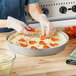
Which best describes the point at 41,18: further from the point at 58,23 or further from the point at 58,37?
the point at 58,23

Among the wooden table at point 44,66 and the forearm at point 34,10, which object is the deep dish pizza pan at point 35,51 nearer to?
the wooden table at point 44,66

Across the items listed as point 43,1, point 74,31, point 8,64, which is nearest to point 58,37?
point 74,31

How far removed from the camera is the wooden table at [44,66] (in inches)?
54.2

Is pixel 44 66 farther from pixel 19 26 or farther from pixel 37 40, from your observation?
pixel 19 26

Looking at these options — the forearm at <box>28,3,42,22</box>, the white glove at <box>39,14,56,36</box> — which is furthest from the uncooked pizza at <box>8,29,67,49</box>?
the forearm at <box>28,3,42,22</box>

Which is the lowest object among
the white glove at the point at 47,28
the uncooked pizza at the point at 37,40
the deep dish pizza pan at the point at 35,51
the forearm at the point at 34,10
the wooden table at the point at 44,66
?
the wooden table at the point at 44,66

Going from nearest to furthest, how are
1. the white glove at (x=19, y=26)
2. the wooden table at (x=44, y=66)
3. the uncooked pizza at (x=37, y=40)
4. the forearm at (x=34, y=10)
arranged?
the wooden table at (x=44, y=66)
the uncooked pizza at (x=37, y=40)
the white glove at (x=19, y=26)
the forearm at (x=34, y=10)

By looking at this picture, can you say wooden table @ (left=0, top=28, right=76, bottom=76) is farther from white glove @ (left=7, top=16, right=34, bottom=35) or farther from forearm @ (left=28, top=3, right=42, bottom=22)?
forearm @ (left=28, top=3, right=42, bottom=22)

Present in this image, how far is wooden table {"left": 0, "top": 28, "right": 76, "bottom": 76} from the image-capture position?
1377 millimetres

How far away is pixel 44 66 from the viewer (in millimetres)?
1451

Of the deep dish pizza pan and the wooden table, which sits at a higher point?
the deep dish pizza pan

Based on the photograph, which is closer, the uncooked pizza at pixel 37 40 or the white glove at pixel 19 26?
the uncooked pizza at pixel 37 40

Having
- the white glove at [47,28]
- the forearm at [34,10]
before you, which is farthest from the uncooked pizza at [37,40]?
the forearm at [34,10]

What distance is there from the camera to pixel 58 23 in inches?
109
